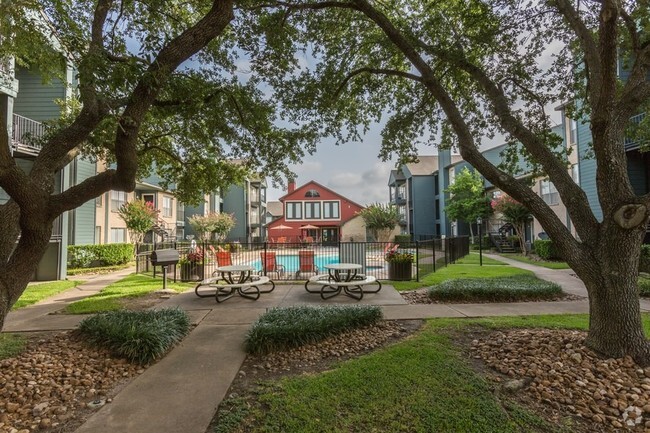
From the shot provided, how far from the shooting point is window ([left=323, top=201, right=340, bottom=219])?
4147cm

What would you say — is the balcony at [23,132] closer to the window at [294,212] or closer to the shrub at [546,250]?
the shrub at [546,250]

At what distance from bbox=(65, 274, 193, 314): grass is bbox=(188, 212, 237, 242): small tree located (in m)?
15.8

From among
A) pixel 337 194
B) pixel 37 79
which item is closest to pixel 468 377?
pixel 37 79

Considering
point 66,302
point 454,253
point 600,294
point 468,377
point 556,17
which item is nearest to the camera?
point 468,377

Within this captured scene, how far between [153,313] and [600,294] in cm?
693

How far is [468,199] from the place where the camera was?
26969 mm

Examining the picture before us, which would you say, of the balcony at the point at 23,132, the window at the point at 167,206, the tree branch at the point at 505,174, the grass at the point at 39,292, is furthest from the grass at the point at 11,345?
the window at the point at 167,206

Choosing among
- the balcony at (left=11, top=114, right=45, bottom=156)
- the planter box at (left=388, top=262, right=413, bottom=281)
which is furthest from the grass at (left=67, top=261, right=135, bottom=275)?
the planter box at (left=388, top=262, right=413, bottom=281)

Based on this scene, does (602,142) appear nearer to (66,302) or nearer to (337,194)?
(66,302)

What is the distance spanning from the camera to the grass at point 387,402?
115 inches

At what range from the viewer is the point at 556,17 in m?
6.42

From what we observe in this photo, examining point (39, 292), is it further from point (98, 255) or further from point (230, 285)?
point (98, 255)

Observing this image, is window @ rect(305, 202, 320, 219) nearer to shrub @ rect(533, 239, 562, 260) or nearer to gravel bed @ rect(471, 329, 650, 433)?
shrub @ rect(533, 239, 562, 260)

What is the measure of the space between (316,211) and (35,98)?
1192 inches
